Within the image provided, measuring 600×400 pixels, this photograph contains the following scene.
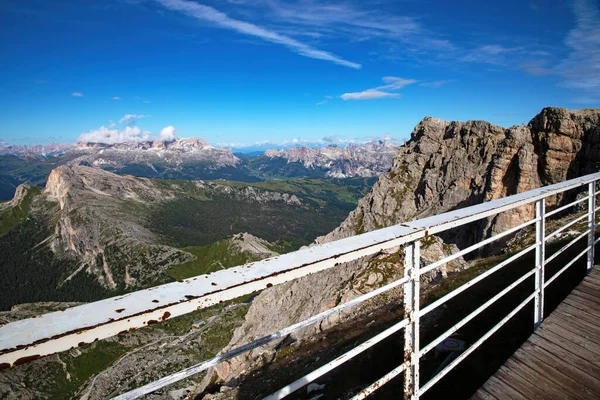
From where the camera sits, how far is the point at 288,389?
10.3 ft

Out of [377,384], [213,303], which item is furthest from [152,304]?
[377,384]

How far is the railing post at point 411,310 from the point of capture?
12.3 feet

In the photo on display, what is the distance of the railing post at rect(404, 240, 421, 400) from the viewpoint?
3.74 m

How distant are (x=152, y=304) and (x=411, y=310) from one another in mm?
2741

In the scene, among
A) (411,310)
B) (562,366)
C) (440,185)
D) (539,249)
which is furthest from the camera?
(440,185)

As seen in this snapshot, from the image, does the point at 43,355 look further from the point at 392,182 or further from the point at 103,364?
the point at 103,364

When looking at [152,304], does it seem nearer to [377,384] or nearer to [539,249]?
[377,384]

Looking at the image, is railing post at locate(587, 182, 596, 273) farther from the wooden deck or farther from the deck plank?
the deck plank

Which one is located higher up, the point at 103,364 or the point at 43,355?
the point at 43,355

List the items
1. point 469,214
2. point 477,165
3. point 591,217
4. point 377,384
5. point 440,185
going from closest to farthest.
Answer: point 377,384 → point 469,214 → point 591,217 → point 477,165 → point 440,185

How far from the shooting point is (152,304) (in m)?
2.46

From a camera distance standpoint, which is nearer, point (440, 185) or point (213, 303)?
point (213, 303)

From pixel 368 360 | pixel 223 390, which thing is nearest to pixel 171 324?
pixel 223 390

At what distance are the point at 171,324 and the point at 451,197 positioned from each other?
13988 centimetres
